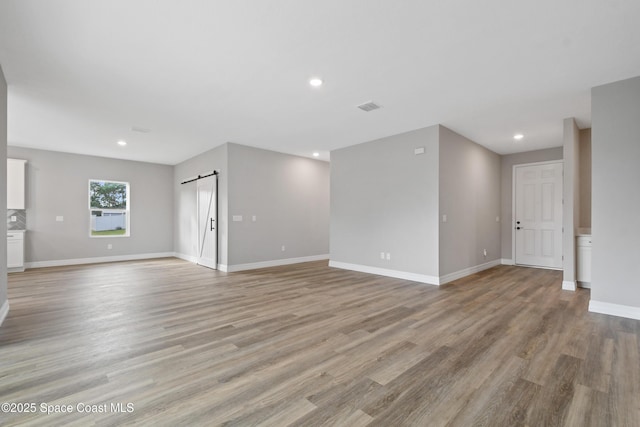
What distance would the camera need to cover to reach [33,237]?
6938mm

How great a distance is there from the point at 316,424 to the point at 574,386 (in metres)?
1.80

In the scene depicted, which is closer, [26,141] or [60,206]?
[26,141]

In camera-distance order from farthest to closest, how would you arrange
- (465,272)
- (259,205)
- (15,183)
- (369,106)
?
(259,205), (15,183), (465,272), (369,106)

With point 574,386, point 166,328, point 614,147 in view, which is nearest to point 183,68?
point 166,328

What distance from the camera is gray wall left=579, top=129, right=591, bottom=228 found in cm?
535

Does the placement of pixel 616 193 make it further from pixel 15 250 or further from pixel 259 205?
pixel 15 250

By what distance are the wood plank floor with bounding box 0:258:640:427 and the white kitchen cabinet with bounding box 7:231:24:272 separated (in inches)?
106

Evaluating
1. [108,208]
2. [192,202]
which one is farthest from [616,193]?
[108,208]

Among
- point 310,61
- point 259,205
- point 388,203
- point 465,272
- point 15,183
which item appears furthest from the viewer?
point 259,205

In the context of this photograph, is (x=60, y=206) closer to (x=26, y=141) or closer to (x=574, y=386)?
(x=26, y=141)

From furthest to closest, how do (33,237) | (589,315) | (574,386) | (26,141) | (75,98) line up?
(33,237)
(26,141)
(75,98)
(589,315)
(574,386)

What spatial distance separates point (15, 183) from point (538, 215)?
11.8 m

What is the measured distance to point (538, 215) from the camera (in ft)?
22.1

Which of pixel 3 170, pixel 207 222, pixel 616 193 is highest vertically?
pixel 3 170
